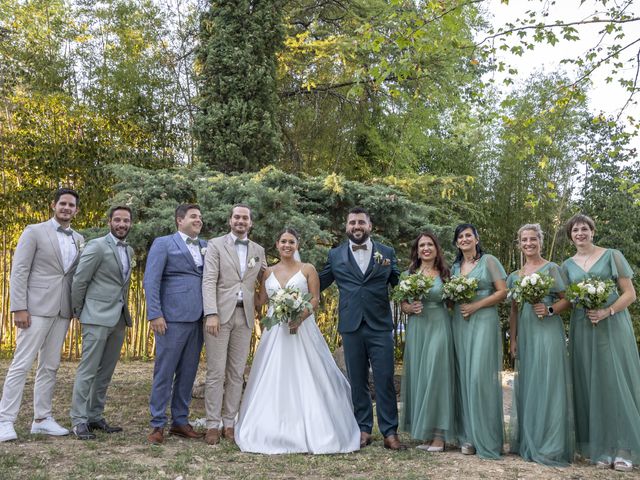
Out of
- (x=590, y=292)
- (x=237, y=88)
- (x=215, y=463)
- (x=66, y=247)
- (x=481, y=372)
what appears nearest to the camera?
(x=215, y=463)

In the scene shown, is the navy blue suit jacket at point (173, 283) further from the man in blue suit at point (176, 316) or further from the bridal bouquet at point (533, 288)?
the bridal bouquet at point (533, 288)

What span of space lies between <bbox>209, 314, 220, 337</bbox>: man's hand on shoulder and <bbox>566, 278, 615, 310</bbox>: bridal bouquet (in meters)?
2.78

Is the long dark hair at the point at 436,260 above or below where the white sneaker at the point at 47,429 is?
above

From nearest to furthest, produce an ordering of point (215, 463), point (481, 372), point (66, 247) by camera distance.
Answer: point (215, 463), point (481, 372), point (66, 247)

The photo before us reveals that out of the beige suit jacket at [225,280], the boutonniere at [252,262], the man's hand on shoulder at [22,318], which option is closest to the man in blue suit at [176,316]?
the beige suit jacket at [225,280]

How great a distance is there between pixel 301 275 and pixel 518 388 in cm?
202

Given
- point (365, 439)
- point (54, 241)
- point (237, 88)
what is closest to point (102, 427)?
point (54, 241)

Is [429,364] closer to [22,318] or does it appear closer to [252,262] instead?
[252,262]

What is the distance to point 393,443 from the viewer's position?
485 cm

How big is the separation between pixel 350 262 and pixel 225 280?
107cm

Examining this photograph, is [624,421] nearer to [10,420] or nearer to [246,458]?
[246,458]

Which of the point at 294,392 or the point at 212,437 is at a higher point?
the point at 294,392

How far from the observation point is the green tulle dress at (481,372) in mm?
4641

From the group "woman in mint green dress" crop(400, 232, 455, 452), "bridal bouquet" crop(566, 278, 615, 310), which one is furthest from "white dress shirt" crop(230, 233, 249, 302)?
"bridal bouquet" crop(566, 278, 615, 310)
